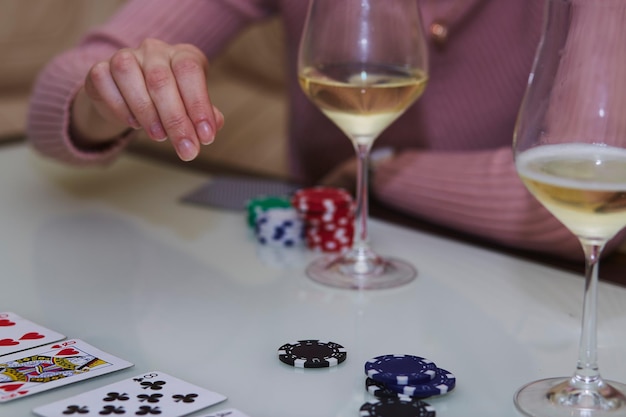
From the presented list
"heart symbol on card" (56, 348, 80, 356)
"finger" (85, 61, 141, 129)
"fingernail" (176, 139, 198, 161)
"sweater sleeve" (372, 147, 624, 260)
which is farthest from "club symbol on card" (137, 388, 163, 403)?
"sweater sleeve" (372, 147, 624, 260)

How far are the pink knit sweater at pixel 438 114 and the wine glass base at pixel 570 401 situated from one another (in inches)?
16.4

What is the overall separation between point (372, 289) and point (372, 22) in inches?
11.0

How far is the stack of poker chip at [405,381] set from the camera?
28.7 inches

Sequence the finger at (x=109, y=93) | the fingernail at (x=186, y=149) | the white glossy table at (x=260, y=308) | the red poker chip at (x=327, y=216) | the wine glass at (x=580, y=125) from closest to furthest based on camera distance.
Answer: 1. the wine glass at (x=580, y=125)
2. the white glossy table at (x=260, y=308)
3. the fingernail at (x=186, y=149)
4. the finger at (x=109, y=93)
5. the red poker chip at (x=327, y=216)

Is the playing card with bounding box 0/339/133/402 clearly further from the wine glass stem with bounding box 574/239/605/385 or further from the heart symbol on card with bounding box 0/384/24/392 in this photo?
the wine glass stem with bounding box 574/239/605/385

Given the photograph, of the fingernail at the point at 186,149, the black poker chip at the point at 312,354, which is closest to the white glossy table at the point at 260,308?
the black poker chip at the point at 312,354

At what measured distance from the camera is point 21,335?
0.85 meters

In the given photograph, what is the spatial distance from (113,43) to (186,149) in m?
0.56

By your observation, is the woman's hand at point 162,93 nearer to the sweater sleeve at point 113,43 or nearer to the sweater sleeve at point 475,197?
the sweater sleeve at point 113,43

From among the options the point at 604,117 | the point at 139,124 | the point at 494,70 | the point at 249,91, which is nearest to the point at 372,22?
the point at 139,124

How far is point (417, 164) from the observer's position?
142cm

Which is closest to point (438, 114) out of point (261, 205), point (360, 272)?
point (261, 205)

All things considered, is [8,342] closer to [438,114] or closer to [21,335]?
[21,335]

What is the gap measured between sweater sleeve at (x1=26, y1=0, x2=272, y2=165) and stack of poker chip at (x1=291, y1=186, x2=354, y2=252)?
33 cm
